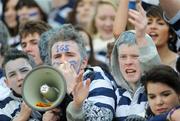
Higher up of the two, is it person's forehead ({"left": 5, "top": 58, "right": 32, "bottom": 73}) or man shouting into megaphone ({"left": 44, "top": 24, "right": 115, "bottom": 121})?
man shouting into megaphone ({"left": 44, "top": 24, "right": 115, "bottom": 121})

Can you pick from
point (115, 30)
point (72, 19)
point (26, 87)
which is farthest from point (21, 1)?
point (26, 87)

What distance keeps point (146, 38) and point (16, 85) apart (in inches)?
51.7

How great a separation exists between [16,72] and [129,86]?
103 cm

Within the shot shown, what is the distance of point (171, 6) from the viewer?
513 centimetres

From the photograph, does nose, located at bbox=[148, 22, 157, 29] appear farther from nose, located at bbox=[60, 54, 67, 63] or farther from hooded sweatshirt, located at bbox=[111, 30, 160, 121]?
nose, located at bbox=[60, 54, 67, 63]

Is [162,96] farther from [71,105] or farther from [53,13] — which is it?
[53,13]

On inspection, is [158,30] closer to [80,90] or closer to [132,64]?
[132,64]

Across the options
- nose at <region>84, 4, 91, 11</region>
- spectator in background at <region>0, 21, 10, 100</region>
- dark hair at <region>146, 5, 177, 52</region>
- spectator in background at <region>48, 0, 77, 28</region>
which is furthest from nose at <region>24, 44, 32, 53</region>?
spectator in background at <region>48, 0, 77, 28</region>

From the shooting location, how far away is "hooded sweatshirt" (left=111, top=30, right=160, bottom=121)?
624 centimetres

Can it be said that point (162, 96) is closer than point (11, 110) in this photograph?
Yes

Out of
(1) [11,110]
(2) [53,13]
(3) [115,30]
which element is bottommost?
(2) [53,13]

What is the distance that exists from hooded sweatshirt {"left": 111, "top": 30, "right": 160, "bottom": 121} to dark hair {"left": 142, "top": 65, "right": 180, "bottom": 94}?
20 centimetres

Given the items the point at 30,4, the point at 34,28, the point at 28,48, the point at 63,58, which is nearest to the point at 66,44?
the point at 63,58

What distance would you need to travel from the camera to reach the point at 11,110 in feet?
22.4
